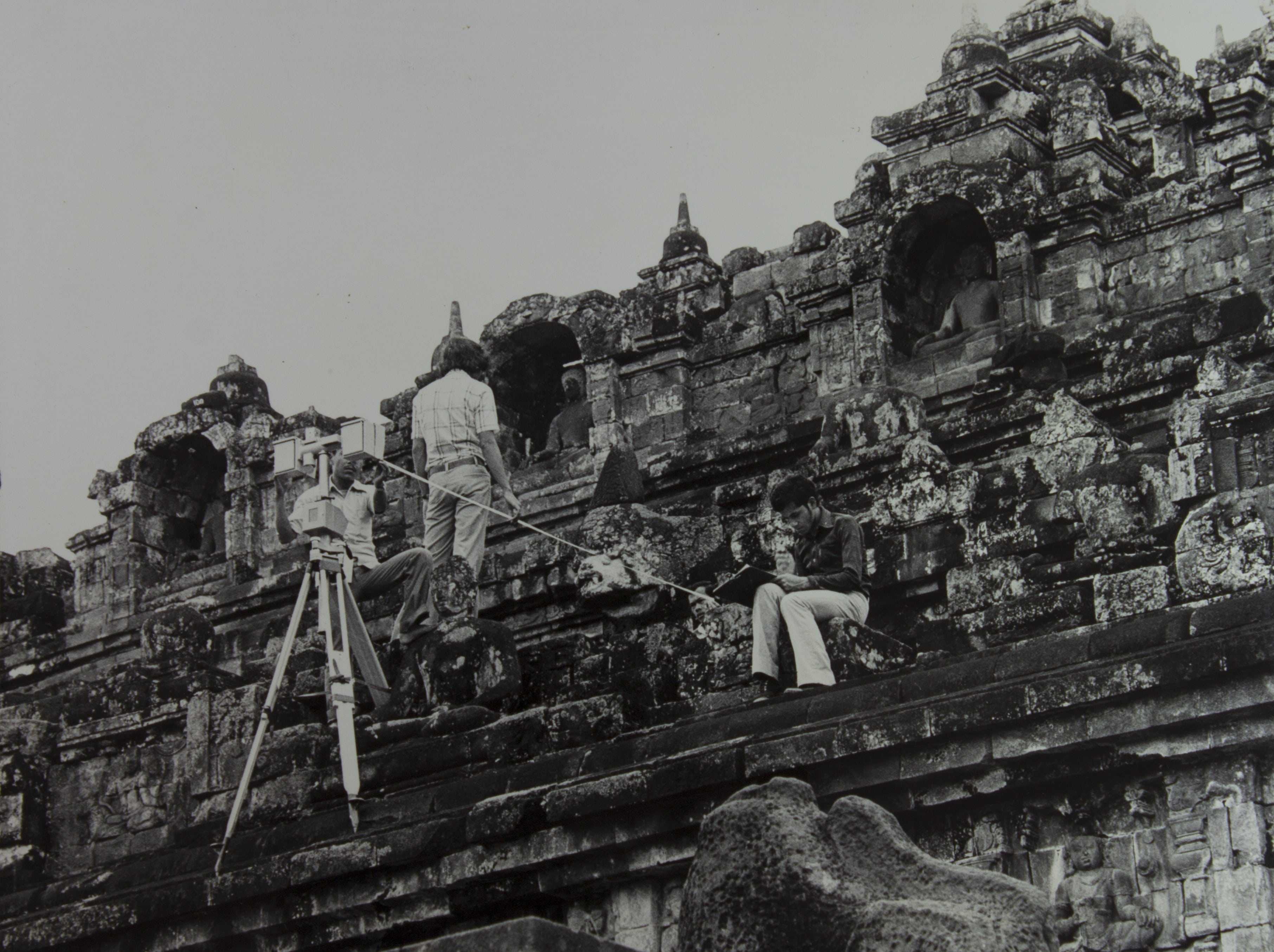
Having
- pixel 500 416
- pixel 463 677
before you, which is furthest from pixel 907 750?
pixel 500 416

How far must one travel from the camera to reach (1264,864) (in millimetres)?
14492

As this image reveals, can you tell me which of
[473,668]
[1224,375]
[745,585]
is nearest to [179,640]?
[473,668]

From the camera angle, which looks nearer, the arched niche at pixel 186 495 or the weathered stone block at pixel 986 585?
the weathered stone block at pixel 986 585

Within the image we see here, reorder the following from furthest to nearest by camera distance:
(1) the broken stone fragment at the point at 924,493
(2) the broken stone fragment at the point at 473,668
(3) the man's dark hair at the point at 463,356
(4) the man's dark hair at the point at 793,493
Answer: (3) the man's dark hair at the point at 463,356
(2) the broken stone fragment at the point at 473,668
(1) the broken stone fragment at the point at 924,493
(4) the man's dark hair at the point at 793,493

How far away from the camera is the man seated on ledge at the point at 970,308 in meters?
22.1

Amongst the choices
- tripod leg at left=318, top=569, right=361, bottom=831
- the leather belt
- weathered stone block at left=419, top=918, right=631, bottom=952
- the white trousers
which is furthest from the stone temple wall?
weathered stone block at left=419, top=918, right=631, bottom=952

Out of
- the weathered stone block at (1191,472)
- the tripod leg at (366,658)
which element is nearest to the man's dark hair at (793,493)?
the weathered stone block at (1191,472)

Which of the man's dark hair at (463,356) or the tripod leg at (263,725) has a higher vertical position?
the man's dark hair at (463,356)

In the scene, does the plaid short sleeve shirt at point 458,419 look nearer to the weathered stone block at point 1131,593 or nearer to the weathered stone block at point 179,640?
the weathered stone block at point 179,640

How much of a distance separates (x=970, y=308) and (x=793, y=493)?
4.99 meters

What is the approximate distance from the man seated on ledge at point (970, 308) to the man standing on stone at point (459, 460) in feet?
12.6

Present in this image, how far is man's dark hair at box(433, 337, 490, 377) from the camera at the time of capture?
2136 centimetres

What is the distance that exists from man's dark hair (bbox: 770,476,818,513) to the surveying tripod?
3334 mm

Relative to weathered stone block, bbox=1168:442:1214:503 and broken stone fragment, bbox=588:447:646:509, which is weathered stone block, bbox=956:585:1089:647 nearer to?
weathered stone block, bbox=1168:442:1214:503
